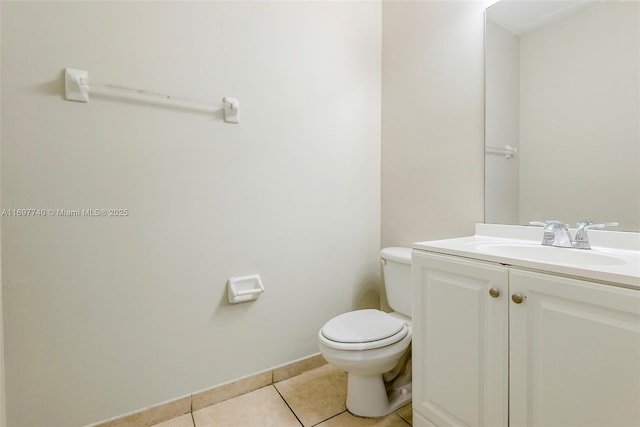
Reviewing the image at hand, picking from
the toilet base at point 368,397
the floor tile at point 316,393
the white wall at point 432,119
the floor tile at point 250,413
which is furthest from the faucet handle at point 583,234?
the floor tile at point 250,413

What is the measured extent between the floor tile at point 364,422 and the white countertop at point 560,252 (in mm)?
802

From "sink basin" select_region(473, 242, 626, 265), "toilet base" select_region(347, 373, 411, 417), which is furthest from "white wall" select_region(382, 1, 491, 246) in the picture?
"toilet base" select_region(347, 373, 411, 417)

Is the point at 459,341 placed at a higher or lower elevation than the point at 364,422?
higher

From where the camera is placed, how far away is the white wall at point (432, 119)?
1424mm

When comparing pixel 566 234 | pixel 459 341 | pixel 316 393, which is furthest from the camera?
pixel 316 393

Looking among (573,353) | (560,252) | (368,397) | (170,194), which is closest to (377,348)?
(368,397)

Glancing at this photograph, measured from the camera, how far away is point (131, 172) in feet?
3.99

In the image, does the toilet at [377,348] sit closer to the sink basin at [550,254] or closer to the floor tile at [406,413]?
the floor tile at [406,413]

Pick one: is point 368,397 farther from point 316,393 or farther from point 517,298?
point 517,298

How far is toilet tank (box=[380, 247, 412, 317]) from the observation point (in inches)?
59.2

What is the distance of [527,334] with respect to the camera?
82 centimetres

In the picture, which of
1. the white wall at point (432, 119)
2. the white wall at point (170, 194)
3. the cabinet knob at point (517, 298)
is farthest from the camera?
the white wall at point (432, 119)

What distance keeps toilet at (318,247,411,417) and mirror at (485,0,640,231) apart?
0.56m

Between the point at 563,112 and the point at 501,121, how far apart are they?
227 millimetres
